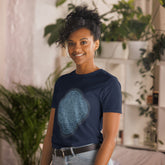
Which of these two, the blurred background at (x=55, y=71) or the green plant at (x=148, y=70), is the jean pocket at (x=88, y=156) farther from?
the green plant at (x=148, y=70)

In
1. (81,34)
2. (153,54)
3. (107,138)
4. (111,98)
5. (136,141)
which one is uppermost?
(81,34)

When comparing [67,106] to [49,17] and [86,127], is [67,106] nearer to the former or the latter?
[86,127]

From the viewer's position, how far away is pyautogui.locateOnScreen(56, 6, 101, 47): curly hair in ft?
3.03

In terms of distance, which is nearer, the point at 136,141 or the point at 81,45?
the point at 81,45

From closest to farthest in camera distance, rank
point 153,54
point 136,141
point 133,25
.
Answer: point 153,54, point 133,25, point 136,141

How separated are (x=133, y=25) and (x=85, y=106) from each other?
70.9 inches

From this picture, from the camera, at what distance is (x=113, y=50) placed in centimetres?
279

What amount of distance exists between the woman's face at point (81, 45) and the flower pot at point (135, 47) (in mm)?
1733

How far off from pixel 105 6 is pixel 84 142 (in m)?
1.91

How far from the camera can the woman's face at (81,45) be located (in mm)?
913

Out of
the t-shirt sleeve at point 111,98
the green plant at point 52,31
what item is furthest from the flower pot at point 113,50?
the t-shirt sleeve at point 111,98

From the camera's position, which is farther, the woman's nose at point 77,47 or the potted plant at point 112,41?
the potted plant at point 112,41

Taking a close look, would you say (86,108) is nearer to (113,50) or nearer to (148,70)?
(148,70)

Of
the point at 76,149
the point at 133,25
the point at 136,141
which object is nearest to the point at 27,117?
the point at 136,141
